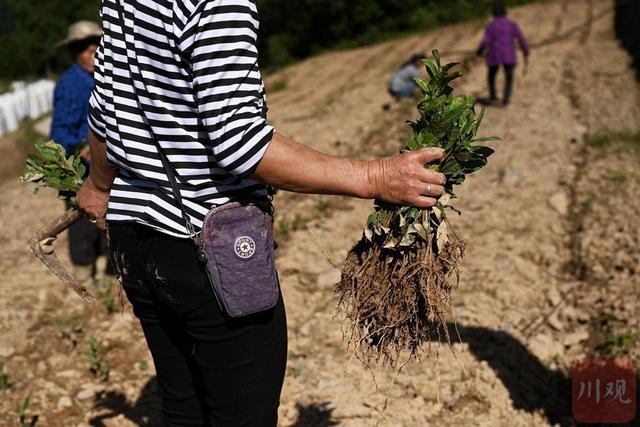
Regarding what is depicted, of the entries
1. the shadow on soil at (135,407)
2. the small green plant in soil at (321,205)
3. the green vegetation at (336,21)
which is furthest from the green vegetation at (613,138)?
the green vegetation at (336,21)

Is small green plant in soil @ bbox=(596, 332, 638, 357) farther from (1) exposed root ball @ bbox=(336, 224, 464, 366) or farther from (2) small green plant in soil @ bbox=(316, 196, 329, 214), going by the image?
(2) small green plant in soil @ bbox=(316, 196, 329, 214)

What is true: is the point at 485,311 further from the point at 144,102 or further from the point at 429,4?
the point at 429,4

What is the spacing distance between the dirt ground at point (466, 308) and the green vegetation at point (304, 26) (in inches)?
825

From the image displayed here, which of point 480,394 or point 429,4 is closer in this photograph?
point 480,394

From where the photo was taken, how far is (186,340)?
6.62 ft

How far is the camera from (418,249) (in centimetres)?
210

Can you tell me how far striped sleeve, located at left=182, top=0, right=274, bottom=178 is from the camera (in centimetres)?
149

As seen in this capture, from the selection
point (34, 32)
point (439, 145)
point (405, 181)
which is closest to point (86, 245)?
point (439, 145)

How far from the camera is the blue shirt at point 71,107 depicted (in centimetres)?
463

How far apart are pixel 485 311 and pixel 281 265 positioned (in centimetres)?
151

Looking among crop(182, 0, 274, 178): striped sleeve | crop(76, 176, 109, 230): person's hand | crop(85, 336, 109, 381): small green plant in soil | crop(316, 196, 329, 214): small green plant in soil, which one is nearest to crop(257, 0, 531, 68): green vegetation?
crop(316, 196, 329, 214): small green plant in soil

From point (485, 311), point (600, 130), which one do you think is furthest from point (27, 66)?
point (485, 311)

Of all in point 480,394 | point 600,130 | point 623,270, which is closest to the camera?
point 480,394

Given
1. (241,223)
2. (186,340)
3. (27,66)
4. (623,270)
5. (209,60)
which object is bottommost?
(623,270)
